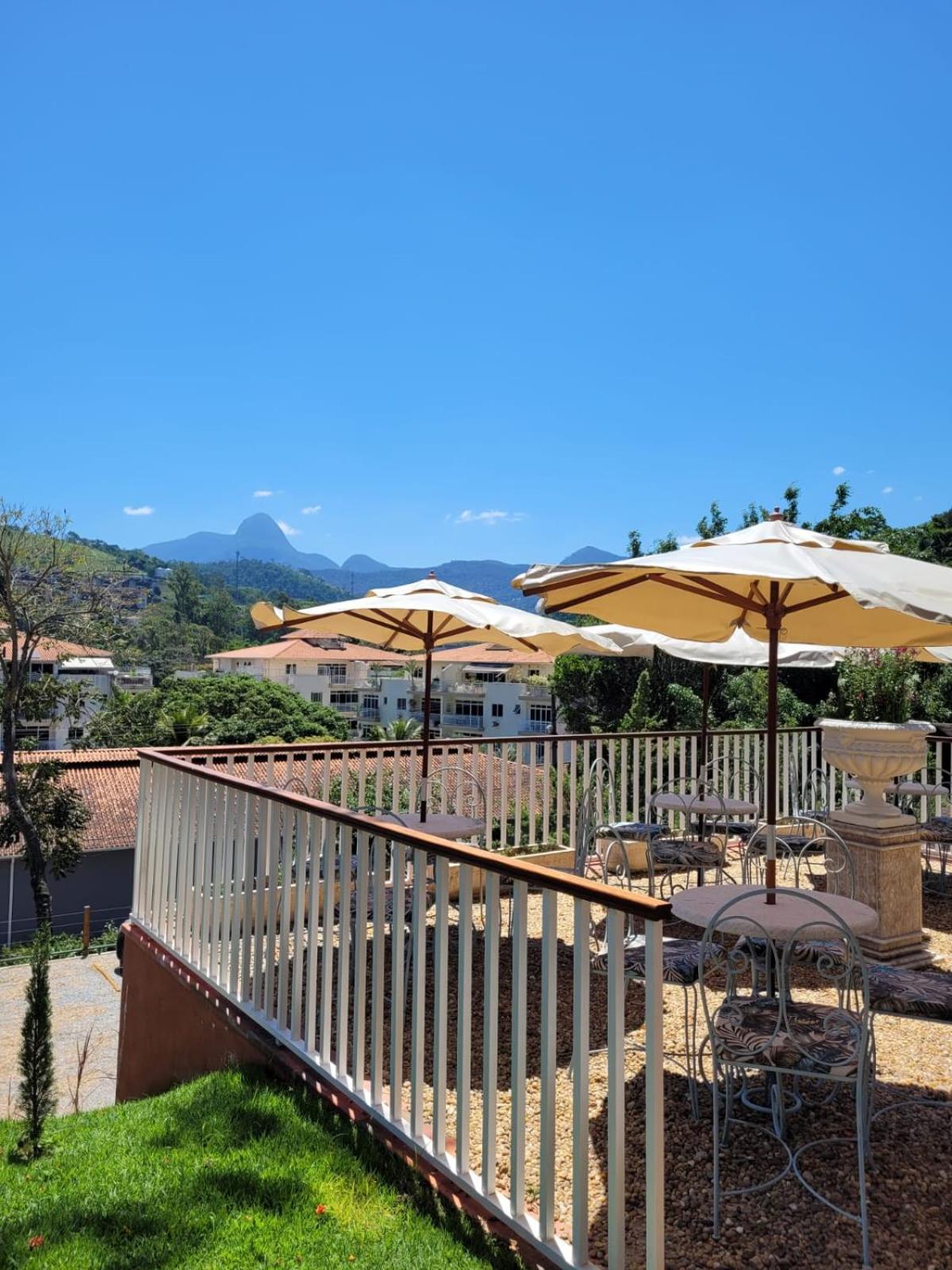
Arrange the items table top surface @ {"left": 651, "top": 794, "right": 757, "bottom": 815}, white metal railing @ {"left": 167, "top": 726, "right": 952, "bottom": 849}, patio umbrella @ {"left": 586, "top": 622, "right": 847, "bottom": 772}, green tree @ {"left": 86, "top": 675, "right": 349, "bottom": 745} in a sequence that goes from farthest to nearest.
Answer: green tree @ {"left": 86, "top": 675, "right": 349, "bottom": 745}
patio umbrella @ {"left": 586, "top": 622, "right": 847, "bottom": 772}
white metal railing @ {"left": 167, "top": 726, "right": 952, "bottom": 849}
table top surface @ {"left": 651, "top": 794, "right": 757, "bottom": 815}

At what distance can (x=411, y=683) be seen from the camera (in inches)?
2940

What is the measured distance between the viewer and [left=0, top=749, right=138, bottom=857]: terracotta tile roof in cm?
2856

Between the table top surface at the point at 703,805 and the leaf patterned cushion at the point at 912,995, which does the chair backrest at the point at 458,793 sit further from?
the leaf patterned cushion at the point at 912,995

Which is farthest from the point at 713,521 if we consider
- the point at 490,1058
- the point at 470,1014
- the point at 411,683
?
the point at 411,683

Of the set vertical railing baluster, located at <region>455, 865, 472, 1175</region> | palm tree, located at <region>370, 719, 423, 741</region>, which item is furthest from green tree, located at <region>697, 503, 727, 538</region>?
vertical railing baluster, located at <region>455, 865, 472, 1175</region>

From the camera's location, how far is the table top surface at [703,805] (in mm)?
6262

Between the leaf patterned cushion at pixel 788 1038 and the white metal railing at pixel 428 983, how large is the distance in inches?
16.5

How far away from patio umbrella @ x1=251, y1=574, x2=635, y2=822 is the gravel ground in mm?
2447

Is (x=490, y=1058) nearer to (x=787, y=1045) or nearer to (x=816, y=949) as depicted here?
(x=787, y=1045)

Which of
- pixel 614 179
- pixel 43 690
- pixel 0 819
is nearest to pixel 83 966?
pixel 0 819

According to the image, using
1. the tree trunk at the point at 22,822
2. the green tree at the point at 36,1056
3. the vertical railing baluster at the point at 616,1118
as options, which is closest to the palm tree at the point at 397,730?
the tree trunk at the point at 22,822

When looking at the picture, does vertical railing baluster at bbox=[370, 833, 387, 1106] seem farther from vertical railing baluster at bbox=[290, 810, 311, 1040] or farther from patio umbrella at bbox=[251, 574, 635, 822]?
patio umbrella at bbox=[251, 574, 635, 822]

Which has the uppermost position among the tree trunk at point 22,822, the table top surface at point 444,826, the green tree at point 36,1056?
the table top surface at point 444,826

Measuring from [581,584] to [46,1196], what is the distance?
3.18 metres
